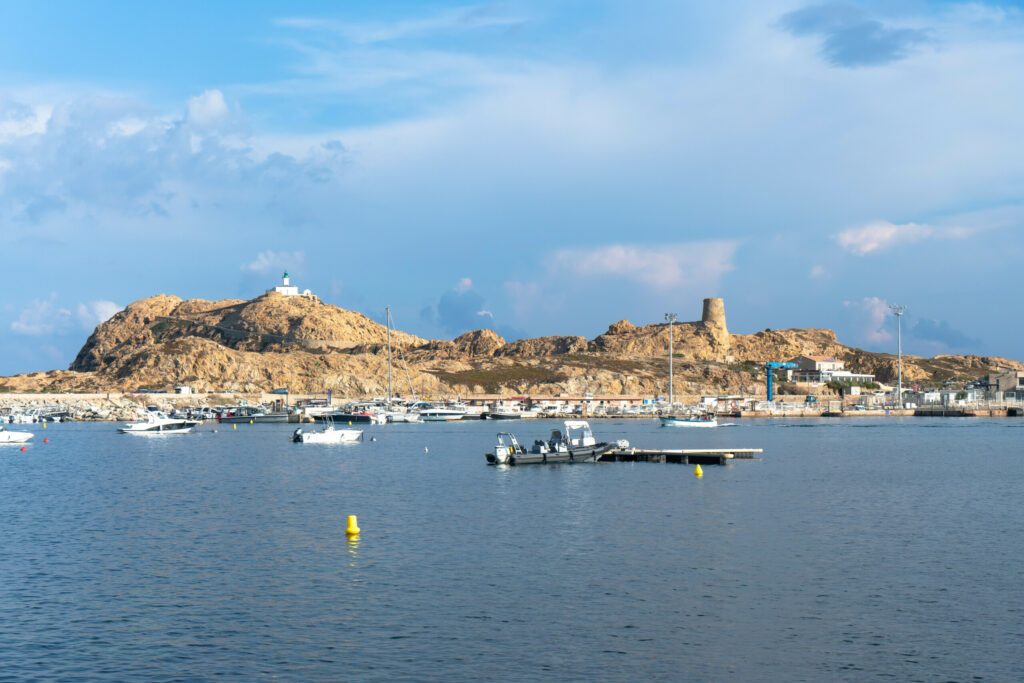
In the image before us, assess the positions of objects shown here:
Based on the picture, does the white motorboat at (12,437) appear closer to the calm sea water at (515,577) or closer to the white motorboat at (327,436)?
the white motorboat at (327,436)

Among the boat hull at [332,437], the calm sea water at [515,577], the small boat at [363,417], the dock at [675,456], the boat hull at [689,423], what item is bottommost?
the calm sea water at [515,577]

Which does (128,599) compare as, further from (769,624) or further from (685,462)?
(685,462)

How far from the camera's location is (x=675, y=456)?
89188mm

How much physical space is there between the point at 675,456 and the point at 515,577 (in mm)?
52230

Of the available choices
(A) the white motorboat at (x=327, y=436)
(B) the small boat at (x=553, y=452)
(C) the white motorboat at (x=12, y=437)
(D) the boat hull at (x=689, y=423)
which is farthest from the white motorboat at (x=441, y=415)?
(B) the small boat at (x=553, y=452)

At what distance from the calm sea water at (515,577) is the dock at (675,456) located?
36.6 feet

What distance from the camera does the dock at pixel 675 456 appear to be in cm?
8789

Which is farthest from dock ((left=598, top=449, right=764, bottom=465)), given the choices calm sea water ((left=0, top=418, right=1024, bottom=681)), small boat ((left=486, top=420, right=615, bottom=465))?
calm sea water ((left=0, top=418, right=1024, bottom=681))

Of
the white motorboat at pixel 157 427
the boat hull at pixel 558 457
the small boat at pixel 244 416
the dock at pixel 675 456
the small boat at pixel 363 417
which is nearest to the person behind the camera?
the boat hull at pixel 558 457

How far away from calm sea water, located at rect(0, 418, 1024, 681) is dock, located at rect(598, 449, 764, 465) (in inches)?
440

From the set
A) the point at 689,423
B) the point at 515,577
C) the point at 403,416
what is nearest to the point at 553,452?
the point at 515,577

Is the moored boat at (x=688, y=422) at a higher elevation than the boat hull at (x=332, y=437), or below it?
higher

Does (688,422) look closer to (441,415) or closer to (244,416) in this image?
(441,415)

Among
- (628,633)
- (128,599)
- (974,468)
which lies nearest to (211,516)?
(128,599)
